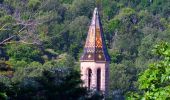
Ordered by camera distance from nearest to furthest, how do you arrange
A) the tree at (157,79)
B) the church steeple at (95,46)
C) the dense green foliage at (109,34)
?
the tree at (157,79)
the church steeple at (95,46)
the dense green foliage at (109,34)

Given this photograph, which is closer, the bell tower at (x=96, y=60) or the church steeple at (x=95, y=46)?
the bell tower at (x=96, y=60)

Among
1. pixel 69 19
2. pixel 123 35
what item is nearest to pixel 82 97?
pixel 123 35

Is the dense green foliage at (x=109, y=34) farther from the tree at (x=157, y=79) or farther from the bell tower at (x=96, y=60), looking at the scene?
the tree at (x=157, y=79)

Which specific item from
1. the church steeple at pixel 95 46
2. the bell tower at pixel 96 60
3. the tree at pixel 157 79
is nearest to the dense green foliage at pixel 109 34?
the church steeple at pixel 95 46

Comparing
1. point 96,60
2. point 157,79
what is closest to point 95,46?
point 96,60

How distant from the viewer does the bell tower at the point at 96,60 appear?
42.2 meters

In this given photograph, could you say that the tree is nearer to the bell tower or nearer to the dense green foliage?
the bell tower

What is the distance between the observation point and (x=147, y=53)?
69312mm

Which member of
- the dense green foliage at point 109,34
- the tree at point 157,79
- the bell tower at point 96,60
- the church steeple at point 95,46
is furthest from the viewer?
the dense green foliage at point 109,34

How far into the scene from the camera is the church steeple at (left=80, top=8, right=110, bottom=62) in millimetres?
43312

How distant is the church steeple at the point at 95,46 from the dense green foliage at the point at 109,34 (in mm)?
5550

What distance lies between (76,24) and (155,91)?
70.2 metres

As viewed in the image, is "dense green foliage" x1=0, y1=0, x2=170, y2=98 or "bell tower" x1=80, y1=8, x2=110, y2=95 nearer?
"bell tower" x1=80, y1=8, x2=110, y2=95

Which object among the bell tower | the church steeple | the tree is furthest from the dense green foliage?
the tree
